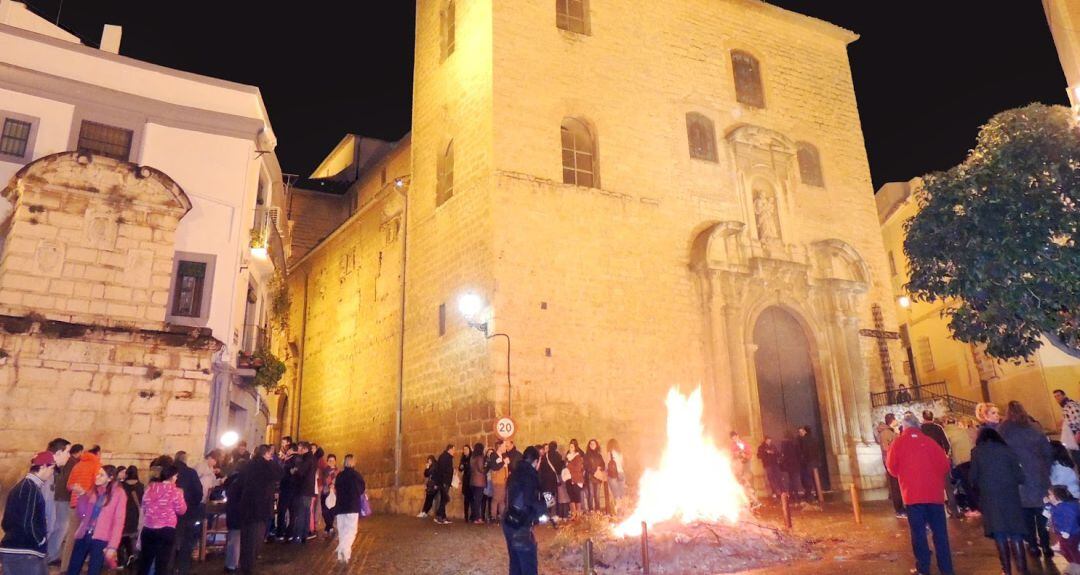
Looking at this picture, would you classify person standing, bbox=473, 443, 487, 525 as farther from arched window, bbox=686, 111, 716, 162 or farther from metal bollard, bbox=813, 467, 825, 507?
arched window, bbox=686, 111, 716, 162

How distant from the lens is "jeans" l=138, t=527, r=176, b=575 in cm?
705

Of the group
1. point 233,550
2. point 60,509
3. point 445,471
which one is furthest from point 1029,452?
point 60,509

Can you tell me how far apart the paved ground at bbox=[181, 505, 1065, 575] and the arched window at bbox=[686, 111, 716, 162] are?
9.32 meters

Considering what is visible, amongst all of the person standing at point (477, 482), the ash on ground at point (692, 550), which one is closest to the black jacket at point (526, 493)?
the ash on ground at point (692, 550)

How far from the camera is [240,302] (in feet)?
48.8

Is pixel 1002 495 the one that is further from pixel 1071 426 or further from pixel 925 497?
pixel 1071 426

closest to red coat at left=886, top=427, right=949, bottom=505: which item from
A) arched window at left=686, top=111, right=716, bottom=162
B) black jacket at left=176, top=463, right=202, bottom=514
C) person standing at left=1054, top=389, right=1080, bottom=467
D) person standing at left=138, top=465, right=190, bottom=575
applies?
person standing at left=1054, top=389, right=1080, bottom=467

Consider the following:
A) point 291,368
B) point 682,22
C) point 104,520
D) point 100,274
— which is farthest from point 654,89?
point 291,368

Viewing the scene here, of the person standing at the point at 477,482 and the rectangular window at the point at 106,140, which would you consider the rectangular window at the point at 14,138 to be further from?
the person standing at the point at 477,482

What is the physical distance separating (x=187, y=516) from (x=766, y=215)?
48.2ft

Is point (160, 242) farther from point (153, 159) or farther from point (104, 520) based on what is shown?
point (104, 520)

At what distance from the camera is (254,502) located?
27.5 ft

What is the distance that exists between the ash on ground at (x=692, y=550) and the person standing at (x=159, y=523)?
424 cm

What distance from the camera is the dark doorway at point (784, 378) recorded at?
653 inches
